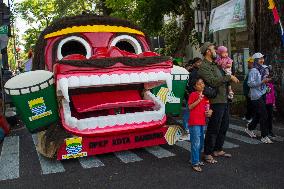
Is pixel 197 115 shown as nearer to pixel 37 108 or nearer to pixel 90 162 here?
pixel 90 162

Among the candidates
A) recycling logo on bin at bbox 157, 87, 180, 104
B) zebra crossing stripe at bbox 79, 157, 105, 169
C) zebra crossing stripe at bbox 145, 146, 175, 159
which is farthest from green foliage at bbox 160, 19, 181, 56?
zebra crossing stripe at bbox 79, 157, 105, 169

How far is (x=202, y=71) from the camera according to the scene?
6176mm

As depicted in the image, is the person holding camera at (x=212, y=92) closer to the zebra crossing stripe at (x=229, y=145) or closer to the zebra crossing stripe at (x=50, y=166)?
the zebra crossing stripe at (x=229, y=145)

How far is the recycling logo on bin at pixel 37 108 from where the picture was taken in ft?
23.2

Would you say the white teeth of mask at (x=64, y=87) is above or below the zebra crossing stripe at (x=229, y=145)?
above

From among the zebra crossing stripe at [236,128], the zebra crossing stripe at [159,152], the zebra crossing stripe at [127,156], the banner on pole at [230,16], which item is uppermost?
the banner on pole at [230,16]

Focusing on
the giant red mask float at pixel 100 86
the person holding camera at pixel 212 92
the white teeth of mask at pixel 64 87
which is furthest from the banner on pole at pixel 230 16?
the white teeth of mask at pixel 64 87

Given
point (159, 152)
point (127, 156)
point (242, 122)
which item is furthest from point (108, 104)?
point (242, 122)

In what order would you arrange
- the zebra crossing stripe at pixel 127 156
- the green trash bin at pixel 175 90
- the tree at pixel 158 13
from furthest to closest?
the tree at pixel 158 13, the green trash bin at pixel 175 90, the zebra crossing stripe at pixel 127 156

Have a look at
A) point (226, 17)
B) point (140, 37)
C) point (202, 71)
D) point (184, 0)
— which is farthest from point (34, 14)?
point (202, 71)

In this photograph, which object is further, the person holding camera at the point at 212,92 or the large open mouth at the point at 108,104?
the large open mouth at the point at 108,104

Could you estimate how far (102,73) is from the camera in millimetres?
6664

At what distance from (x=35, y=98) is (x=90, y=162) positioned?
4.90 ft

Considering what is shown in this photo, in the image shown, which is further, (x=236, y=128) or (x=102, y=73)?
(x=236, y=128)
